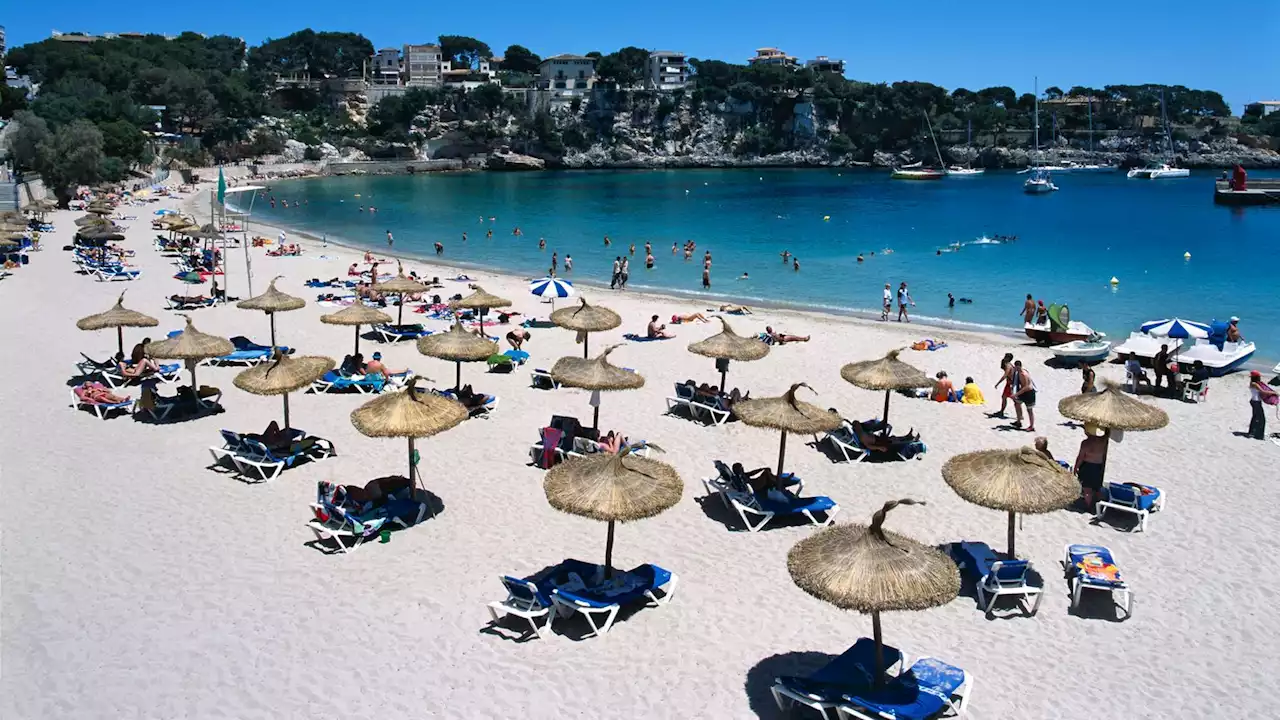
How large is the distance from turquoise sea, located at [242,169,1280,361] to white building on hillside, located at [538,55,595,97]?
4891 cm

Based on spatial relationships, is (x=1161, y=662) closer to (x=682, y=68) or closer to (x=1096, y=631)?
(x=1096, y=631)

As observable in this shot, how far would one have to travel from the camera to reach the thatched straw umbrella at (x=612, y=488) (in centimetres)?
778

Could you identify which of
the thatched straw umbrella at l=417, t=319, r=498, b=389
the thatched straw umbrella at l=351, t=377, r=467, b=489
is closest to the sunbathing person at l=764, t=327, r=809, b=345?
the thatched straw umbrella at l=417, t=319, r=498, b=389

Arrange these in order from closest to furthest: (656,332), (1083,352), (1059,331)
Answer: (1083,352)
(1059,331)
(656,332)

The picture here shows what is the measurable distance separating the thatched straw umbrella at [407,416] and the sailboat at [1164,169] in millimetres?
125976

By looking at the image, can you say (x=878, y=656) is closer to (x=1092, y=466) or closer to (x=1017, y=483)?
(x=1017, y=483)

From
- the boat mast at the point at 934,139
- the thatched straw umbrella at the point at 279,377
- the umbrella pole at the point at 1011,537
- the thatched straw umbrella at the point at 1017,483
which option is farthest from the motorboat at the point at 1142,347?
the boat mast at the point at 934,139

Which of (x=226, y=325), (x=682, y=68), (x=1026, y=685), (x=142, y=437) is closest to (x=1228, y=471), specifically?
(x=1026, y=685)

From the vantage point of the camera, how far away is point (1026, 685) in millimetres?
7312

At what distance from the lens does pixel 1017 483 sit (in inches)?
327

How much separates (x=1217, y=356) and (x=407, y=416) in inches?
641

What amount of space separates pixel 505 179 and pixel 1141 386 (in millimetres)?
98548

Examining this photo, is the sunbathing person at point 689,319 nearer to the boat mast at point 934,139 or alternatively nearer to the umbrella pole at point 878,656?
the umbrella pole at point 878,656

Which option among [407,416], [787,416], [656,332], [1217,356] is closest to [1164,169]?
[1217,356]
